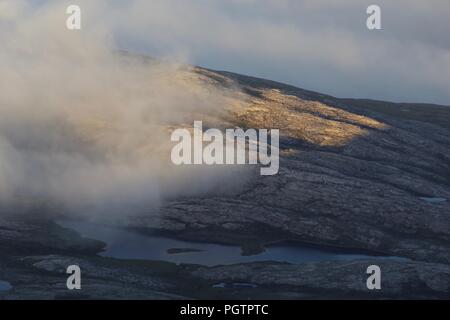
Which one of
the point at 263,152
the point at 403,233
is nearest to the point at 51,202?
the point at 263,152

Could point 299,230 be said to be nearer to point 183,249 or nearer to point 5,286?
point 183,249

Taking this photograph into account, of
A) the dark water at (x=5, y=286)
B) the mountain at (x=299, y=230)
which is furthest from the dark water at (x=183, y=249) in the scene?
the dark water at (x=5, y=286)

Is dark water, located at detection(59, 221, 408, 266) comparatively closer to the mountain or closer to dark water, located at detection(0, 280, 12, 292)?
the mountain

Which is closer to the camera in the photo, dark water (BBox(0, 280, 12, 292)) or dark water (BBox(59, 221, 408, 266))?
dark water (BBox(0, 280, 12, 292))

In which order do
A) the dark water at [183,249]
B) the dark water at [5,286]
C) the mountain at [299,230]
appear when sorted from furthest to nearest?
the dark water at [183,249]
the mountain at [299,230]
the dark water at [5,286]

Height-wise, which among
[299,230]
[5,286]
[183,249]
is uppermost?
[299,230]

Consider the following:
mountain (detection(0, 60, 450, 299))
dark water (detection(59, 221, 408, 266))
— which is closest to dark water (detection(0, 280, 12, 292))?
mountain (detection(0, 60, 450, 299))

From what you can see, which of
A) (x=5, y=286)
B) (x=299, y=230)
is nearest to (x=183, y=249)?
(x=299, y=230)

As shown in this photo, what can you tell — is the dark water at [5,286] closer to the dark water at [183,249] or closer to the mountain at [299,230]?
the mountain at [299,230]
